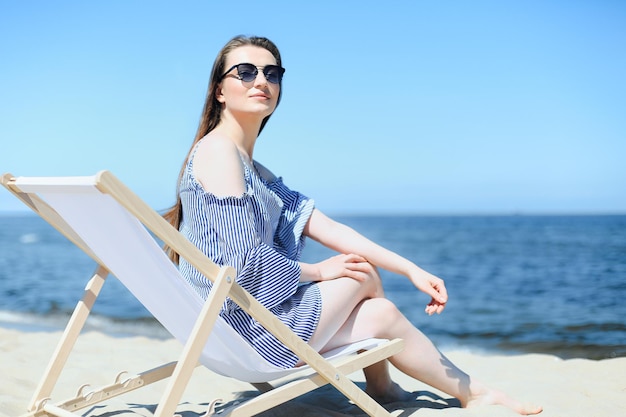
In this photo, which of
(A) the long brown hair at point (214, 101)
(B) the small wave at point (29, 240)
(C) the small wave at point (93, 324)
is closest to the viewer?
(A) the long brown hair at point (214, 101)

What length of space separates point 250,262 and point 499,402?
1403 mm

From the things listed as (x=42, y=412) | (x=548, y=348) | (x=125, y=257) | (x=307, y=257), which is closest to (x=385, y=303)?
(x=125, y=257)

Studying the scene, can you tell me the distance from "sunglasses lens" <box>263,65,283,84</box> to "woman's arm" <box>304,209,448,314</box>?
2.23 feet

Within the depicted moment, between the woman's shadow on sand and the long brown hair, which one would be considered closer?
the long brown hair

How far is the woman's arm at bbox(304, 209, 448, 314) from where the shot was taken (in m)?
2.77

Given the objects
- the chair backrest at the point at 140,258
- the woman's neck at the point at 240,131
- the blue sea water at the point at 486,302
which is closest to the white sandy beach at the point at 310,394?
the chair backrest at the point at 140,258

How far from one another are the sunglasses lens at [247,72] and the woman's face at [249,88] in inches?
0.6

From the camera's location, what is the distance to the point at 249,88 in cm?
290

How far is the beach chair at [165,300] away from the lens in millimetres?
1986

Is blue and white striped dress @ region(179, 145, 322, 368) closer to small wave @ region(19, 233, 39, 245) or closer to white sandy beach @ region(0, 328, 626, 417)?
white sandy beach @ region(0, 328, 626, 417)

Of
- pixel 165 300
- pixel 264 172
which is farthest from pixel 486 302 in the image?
pixel 165 300

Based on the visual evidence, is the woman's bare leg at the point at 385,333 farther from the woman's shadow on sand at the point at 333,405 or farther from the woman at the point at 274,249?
the woman's shadow on sand at the point at 333,405

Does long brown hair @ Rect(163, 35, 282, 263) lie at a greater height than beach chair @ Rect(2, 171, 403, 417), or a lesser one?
greater

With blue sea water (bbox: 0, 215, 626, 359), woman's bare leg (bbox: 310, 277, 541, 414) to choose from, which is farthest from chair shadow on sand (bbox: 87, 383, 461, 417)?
blue sea water (bbox: 0, 215, 626, 359)
